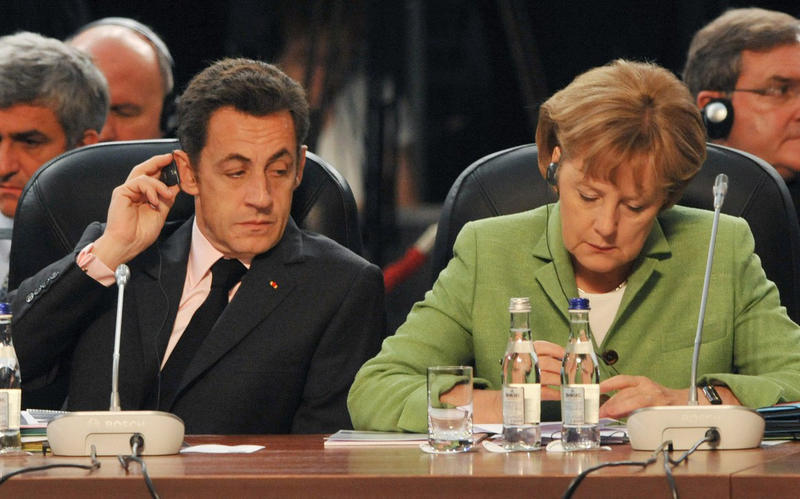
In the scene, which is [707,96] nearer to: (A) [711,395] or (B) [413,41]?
(A) [711,395]

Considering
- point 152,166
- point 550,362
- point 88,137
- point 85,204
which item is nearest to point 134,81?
point 88,137

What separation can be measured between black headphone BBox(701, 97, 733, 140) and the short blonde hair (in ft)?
3.24

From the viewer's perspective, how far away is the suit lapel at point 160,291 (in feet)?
8.41

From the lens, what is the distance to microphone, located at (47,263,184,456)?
68.8 inches

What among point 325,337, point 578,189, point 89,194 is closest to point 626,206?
point 578,189

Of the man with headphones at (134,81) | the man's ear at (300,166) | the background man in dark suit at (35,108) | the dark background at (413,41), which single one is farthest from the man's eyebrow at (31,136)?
the dark background at (413,41)

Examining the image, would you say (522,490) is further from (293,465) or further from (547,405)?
(547,405)

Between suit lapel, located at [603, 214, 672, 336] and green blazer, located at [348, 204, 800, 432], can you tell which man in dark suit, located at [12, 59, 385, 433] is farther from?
suit lapel, located at [603, 214, 672, 336]

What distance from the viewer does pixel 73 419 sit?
5.78 feet

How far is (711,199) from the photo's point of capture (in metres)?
2.58

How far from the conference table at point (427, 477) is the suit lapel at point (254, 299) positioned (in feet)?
2.68

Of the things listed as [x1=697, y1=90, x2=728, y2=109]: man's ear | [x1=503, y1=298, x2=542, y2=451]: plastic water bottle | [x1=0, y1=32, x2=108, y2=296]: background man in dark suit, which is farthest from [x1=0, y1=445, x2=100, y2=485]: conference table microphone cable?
[x1=697, y1=90, x2=728, y2=109]: man's ear

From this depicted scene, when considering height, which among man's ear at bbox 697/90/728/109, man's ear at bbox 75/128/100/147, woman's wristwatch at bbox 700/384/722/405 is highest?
man's ear at bbox 697/90/728/109

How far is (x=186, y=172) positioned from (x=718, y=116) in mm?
1367
